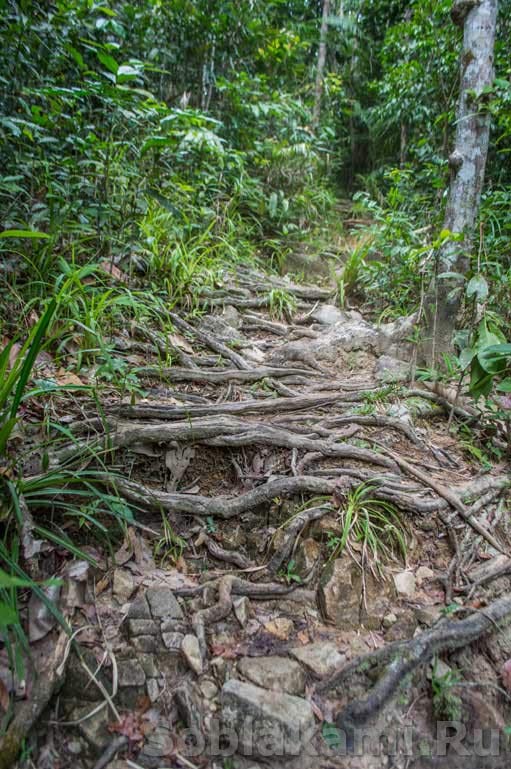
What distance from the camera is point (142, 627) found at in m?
1.59

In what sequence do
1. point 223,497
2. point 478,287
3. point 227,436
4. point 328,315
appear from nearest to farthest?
point 223,497 < point 227,436 < point 478,287 < point 328,315

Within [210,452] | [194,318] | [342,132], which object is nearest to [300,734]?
[210,452]

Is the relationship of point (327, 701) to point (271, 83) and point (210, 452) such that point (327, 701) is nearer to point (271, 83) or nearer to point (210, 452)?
point (210, 452)

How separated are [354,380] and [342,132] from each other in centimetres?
663

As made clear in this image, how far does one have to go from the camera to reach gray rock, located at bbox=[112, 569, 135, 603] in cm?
169

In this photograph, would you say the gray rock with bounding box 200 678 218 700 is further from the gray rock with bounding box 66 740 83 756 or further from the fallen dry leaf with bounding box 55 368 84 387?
the fallen dry leaf with bounding box 55 368 84 387

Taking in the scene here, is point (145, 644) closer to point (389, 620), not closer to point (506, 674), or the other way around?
point (389, 620)

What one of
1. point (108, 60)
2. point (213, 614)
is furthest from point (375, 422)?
point (108, 60)

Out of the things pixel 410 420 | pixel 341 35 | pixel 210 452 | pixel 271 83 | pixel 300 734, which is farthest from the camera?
pixel 341 35

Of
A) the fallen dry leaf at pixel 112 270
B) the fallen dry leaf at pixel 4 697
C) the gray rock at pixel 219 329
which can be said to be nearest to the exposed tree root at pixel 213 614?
the fallen dry leaf at pixel 4 697

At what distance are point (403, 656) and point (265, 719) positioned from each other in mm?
513

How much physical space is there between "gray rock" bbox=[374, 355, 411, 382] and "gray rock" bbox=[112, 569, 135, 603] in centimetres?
195

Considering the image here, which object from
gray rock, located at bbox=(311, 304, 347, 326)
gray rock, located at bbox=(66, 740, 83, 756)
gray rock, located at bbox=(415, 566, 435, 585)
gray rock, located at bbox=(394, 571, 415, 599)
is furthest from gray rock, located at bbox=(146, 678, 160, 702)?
gray rock, located at bbox=(311, 304, 347, 326)

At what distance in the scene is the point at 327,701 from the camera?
1.50 m
